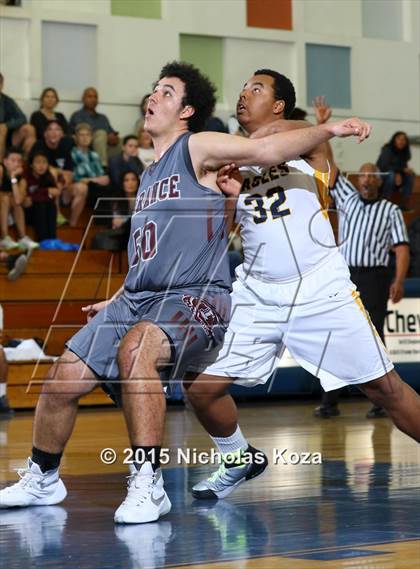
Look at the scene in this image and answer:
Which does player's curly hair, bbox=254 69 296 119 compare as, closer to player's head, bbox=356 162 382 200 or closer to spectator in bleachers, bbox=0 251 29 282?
player's head, bbox=356 162 382 200

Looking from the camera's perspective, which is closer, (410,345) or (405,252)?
(405,252)

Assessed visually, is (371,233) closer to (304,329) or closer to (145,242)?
(304,329)

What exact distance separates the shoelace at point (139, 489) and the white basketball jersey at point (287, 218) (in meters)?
1.38

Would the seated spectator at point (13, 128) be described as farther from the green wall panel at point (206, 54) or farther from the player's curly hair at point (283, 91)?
the player's curly hair at point (283, 91)

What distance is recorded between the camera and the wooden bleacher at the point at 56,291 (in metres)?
13.6

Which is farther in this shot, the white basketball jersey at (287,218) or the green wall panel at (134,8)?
the green wall panel at (134,8)

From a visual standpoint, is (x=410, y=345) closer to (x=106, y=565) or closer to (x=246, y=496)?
(x=246, y=496)

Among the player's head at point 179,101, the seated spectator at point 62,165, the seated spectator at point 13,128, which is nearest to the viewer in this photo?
the player's head at point 179,101

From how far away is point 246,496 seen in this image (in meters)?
5.84

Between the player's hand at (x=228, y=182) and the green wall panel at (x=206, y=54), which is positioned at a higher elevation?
the green wall panel at (x=206, y=54)

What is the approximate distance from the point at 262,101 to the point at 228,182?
79 cm

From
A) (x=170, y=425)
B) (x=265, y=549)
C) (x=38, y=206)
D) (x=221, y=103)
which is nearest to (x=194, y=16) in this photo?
(x=221, y=103)

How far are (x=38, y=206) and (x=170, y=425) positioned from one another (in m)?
5.26

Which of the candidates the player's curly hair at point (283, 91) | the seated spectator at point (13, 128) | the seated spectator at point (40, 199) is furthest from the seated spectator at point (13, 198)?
the player's curly hair at point (283, 91)
